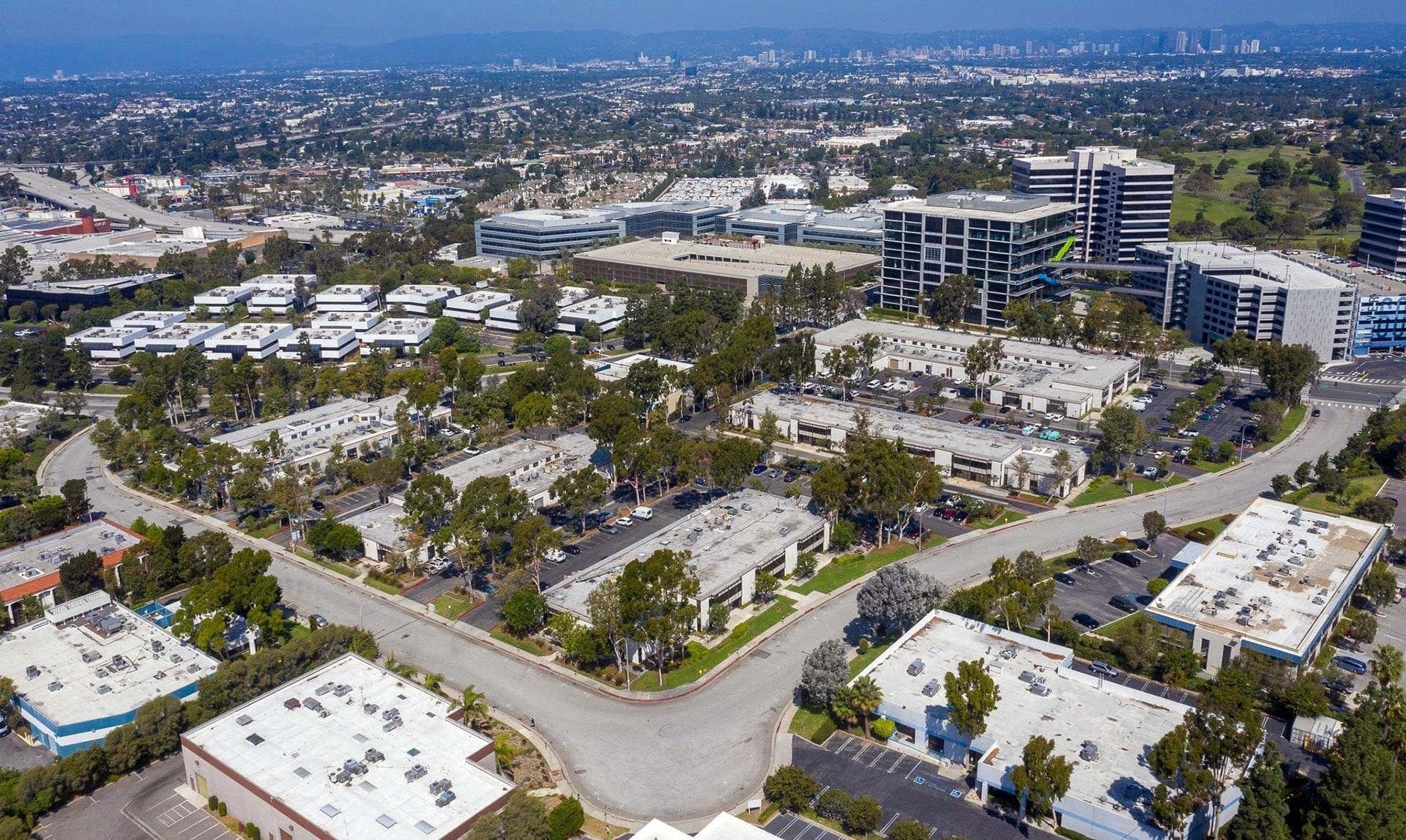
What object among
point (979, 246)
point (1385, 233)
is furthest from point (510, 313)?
point (1385, 233)

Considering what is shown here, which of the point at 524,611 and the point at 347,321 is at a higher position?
the point at 347,321

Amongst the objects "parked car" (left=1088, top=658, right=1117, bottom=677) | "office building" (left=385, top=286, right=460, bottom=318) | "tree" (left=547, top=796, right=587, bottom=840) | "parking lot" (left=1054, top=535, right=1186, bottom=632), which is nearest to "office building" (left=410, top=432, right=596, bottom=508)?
"tree" (left=547, top=796, right=587, bottom=840)

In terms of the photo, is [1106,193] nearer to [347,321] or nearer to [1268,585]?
[1268,585]

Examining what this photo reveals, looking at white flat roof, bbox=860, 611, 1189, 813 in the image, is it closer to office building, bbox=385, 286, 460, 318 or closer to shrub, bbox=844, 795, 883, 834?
shrub, bbox=844, 795, 883, 834

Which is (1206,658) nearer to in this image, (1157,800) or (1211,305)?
(1157,800)

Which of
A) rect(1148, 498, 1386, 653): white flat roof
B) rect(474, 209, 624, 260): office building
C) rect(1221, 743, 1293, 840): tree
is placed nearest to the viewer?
rect(1221, 743, 1293, 840): tree

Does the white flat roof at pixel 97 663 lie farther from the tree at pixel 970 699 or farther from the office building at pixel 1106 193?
the office building at pixel 1106 193
